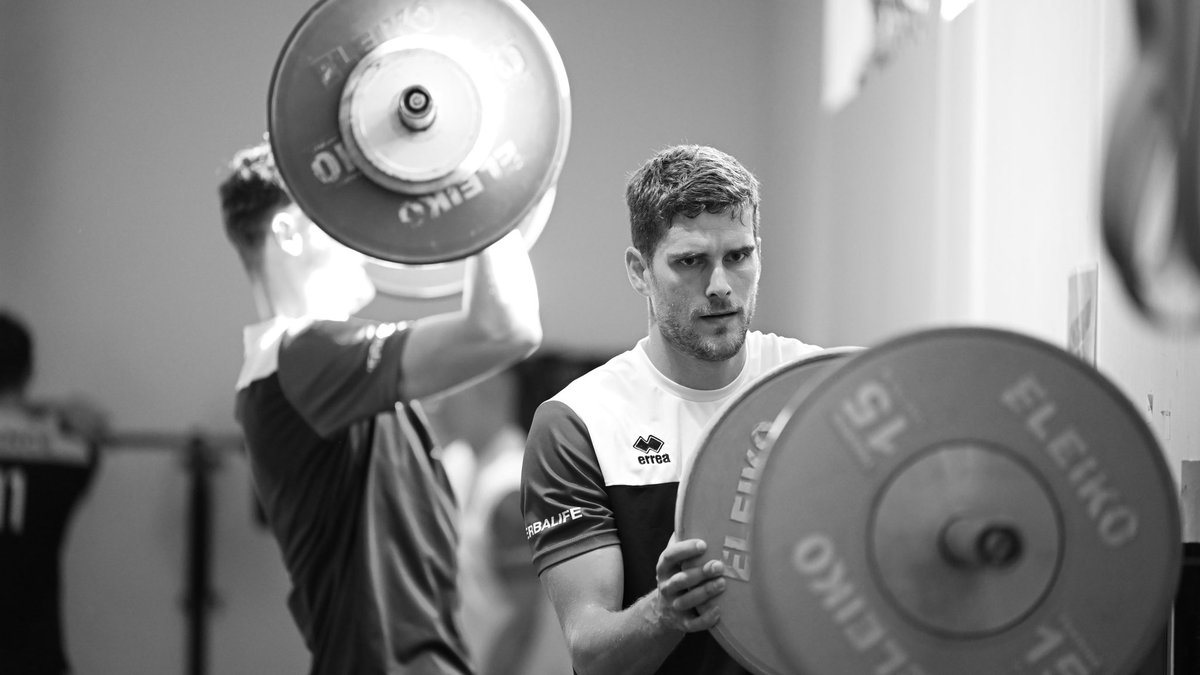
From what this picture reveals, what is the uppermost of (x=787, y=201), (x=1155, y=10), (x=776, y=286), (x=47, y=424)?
(x=1155, y=10)

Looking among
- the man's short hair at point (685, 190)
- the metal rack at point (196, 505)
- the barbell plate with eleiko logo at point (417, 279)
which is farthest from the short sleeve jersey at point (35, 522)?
the man's short hair at point (685, 190)

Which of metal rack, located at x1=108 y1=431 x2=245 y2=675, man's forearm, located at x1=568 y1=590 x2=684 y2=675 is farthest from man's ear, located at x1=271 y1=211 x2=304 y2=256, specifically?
metal rack, located at x1=108 y1=431 x2=245 y2=675

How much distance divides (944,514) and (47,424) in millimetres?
3102

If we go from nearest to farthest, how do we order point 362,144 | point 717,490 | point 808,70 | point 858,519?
point 858,519
point 717,490
point 362,144
point 808,70

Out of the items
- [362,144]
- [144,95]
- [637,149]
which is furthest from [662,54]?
[362,144]

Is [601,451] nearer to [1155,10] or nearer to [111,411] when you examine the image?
[1155,10]

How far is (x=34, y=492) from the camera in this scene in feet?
12.1

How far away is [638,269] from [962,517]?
765 millimetres

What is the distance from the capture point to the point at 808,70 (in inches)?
140

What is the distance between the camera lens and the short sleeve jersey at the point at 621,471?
1.69 meters

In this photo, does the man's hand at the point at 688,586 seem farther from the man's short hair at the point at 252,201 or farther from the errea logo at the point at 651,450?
the man's short hair at the point at 252,201

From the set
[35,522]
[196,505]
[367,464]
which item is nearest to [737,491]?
[367,464]

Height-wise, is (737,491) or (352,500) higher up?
(737,491)

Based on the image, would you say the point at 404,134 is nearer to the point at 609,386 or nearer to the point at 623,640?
the point at 609,386
